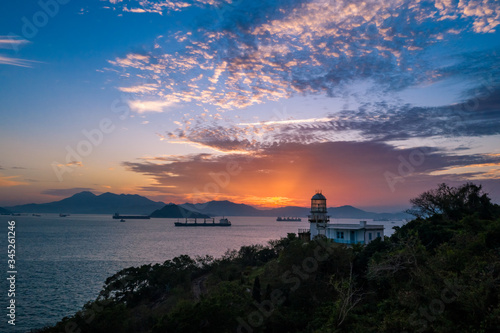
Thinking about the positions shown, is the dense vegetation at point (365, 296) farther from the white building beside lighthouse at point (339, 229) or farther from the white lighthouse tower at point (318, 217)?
the white lighthouse tower at point (318, 217)

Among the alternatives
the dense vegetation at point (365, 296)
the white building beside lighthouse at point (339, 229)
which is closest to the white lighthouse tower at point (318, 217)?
the white building beside lighthouse at point (339, 229)

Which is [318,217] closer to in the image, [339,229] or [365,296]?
[339,229]

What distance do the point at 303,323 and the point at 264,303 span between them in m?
3.64

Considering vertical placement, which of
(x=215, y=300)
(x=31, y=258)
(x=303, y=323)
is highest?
(x=215, y=300)

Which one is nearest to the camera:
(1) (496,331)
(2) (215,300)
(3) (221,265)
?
(1) (496,331)

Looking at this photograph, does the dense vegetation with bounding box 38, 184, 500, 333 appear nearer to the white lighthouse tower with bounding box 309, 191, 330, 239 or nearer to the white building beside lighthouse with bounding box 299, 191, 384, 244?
the white building beside lighthouse with bounding box 299, 191, 384, 244

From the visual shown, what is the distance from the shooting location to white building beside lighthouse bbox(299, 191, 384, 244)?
4181 cm

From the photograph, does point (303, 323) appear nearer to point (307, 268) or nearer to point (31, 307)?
point (307, 268)

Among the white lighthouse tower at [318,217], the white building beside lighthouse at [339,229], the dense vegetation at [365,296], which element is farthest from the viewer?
the white lighthouse tower at [318,217]

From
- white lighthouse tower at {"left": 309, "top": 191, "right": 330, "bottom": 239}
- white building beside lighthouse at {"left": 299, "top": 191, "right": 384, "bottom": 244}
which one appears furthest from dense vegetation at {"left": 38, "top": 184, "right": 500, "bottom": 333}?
white lighthouse tower at {"left": 309, "top": 191, "right": 330, "bottom": 239}

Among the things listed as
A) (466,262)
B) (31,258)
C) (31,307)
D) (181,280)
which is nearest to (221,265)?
(181,280)

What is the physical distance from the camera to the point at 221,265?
1762 inches

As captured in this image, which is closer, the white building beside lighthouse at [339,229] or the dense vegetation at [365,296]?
the dense vegetation at [365,296]

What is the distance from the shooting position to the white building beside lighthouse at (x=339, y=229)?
41.8 meters
